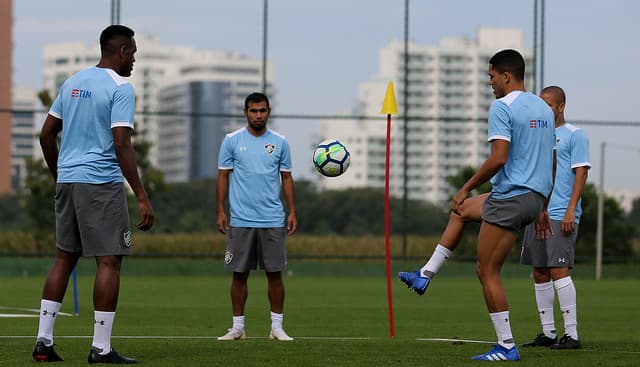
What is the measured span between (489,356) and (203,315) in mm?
6306

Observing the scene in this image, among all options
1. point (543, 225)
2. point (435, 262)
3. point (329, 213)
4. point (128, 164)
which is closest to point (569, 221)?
point (543, 225)

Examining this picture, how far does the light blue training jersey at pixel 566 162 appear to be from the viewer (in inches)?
396

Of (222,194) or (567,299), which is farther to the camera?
(222,194)

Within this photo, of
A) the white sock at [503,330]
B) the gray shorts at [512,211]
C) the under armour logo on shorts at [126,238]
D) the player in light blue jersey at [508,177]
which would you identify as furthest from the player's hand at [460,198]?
the under armour logo on shorts at [126,238]

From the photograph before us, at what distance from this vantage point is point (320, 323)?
13.1m

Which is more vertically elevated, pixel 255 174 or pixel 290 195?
pixel 255 174

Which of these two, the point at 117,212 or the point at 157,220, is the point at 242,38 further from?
the point at 117,212

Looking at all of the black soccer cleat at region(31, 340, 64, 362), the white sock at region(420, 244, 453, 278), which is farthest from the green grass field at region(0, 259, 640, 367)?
the white sock at region(420, 244, 453, 278)

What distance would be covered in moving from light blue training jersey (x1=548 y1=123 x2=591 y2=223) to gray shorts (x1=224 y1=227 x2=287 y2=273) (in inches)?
91.3

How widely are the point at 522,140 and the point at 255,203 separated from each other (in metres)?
3.06

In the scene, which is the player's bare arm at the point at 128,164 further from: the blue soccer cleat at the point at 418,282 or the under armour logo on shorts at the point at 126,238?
the blue soccer cleat at the point at 418,282

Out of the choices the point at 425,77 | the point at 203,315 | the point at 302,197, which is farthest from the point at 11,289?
the point at 425,77

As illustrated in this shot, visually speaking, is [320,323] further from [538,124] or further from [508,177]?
[538,124]

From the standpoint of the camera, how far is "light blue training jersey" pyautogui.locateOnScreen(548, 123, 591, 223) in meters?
10.1
